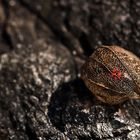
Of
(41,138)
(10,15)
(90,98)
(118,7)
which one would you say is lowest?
(41,138)

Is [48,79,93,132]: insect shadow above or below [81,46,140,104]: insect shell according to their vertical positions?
below

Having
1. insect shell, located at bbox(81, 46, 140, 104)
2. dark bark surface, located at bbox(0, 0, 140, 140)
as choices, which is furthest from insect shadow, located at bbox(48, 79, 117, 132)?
insect shell, located at bbox(81, 46, 140, 104)

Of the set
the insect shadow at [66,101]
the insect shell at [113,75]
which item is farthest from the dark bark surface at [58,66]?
the insect shell at [113,75]

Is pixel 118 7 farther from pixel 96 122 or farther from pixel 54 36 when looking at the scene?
pixel 96 122

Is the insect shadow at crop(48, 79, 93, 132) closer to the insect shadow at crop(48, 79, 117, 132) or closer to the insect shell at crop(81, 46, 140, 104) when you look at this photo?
the insect shadow at crop(48, 79, 117, 132)

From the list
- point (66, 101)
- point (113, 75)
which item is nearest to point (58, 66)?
point (66, 101)

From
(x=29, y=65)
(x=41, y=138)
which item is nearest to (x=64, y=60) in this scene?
(x=29, y=65)

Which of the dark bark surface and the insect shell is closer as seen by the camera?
the insect shell
